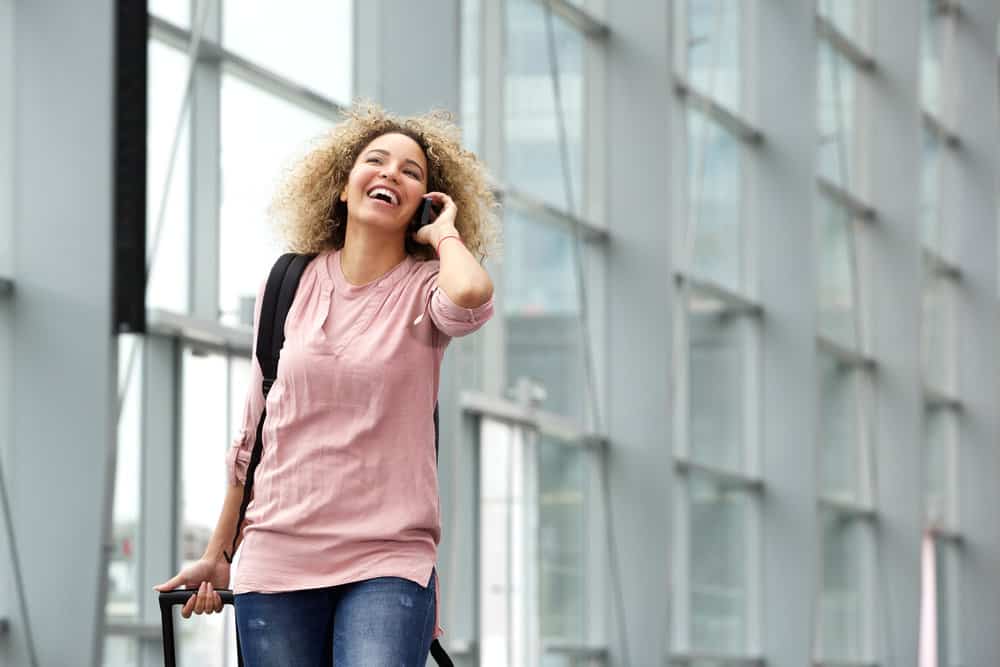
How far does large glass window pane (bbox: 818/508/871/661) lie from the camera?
1659 cm

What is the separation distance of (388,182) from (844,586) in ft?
48.6

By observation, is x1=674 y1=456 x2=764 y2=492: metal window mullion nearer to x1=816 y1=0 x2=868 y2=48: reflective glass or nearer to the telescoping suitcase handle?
x1=816 y1=0 x2=868 y2=48: reflective glass

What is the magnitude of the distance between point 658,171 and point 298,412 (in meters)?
8.77

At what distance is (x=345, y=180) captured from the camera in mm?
3211

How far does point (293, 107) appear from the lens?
8070 mm

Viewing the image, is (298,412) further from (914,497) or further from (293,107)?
(914,497)

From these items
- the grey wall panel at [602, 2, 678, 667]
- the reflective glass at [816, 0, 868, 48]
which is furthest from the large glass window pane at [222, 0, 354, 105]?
the reflective glass at [816, 0, 868, 48]

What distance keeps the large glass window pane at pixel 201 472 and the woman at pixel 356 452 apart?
4.22m

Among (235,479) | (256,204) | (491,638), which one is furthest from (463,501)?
(235,479)

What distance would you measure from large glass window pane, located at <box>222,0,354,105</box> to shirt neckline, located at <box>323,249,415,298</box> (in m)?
4.76

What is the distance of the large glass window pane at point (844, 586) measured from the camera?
54.4ft

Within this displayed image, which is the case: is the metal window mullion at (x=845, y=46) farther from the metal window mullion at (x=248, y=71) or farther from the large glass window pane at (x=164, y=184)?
the large glass window pane at (x=164, y=184)

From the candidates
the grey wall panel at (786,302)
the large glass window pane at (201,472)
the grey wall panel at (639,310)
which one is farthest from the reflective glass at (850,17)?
the large glass window pane at (201,472)

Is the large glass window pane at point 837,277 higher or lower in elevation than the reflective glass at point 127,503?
higher
